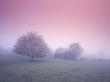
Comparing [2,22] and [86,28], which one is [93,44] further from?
[2,22]

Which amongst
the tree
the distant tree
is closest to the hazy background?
the tree

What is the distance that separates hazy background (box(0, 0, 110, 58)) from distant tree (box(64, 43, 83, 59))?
6.11 metres

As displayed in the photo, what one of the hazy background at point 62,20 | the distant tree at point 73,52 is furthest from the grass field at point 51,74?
the distant tree at point 73,52

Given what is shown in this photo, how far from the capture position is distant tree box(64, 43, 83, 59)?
21094mm

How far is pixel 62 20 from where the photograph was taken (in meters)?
13.4

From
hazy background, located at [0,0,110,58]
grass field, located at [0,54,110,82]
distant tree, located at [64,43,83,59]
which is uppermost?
hazy background, located at [0,0,110,58]

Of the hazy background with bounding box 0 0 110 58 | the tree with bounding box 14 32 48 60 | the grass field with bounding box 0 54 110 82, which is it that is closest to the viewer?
the grass field with bounding box 0 54 110 82

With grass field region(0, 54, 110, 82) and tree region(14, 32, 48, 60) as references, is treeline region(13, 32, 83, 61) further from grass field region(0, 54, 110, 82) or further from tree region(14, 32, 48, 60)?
grass field region(0, 54, 110, 82)

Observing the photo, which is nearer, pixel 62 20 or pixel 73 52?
pixel 62 20

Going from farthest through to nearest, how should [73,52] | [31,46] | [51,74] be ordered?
[73,52]
[31,46]
[51,74]

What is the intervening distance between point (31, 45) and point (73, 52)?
7841 millimetres

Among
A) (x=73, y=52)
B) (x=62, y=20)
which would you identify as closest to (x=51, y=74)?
(x=62, y=20)

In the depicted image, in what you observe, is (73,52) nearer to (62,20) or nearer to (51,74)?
(62,20)

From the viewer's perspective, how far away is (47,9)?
12.6 meters
